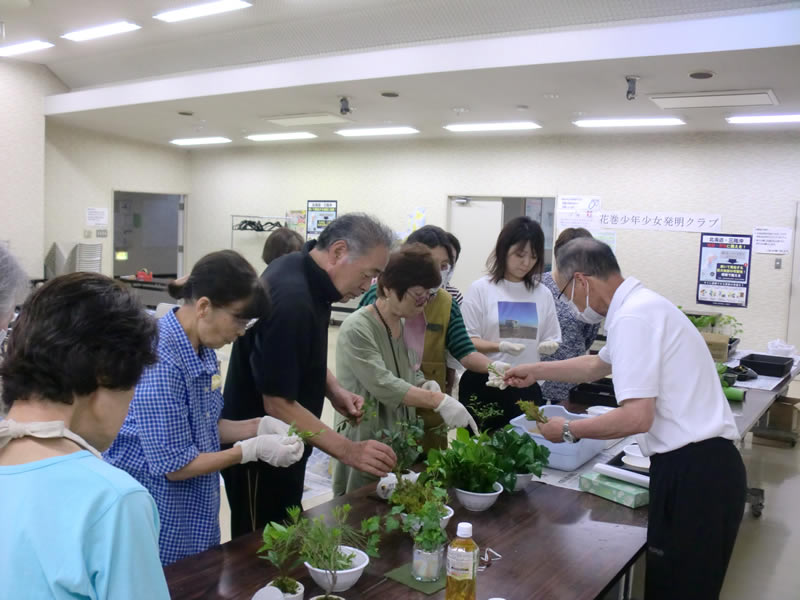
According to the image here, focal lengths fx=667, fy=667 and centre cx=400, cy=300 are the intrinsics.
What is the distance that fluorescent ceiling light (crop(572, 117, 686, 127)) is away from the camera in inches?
267

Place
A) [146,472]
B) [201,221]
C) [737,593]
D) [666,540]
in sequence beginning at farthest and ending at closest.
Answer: [201,221], [737,593], [666,540], [146,472]

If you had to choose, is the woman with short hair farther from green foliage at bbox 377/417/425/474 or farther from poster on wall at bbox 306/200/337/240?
poster on wall at bbox 306/200/337/240

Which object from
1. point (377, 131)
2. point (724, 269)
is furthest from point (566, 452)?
point (377, 131)

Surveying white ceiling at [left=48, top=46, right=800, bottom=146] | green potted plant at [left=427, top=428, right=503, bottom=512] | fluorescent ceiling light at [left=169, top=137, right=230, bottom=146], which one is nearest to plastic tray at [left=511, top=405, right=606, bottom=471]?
green potted plant at [left=427, top=428, right=503, bottom=512]

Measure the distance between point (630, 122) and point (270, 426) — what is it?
6.14 meters

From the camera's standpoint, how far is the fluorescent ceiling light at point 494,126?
7.50 m

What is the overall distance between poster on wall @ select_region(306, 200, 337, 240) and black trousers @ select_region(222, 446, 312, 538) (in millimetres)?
7921

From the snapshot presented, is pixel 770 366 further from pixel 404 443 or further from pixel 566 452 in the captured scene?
pixel 404 443

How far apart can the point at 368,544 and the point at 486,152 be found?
7533 mm

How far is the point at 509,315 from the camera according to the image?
3.42 metres

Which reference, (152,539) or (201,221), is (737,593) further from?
(201,221)

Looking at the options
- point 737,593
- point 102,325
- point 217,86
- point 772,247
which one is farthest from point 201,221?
point 102,325

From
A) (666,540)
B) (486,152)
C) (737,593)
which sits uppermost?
(486,152)

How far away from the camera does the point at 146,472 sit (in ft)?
5.48
